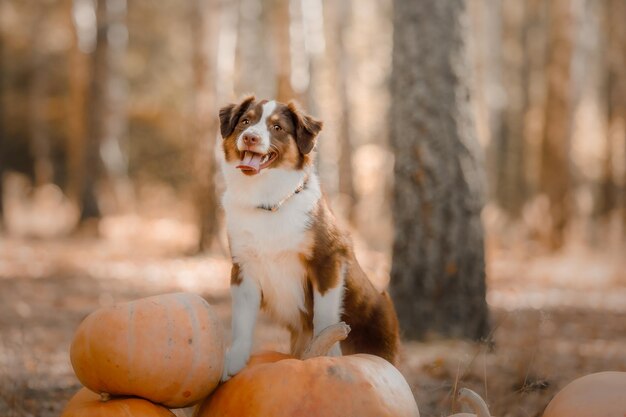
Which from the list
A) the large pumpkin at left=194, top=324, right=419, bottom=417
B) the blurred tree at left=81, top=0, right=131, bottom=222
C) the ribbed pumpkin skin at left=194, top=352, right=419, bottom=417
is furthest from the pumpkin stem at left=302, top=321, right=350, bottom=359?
the blurred tree at left=81, top=0, right=131, bottom=222

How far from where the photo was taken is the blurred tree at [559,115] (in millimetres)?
15250

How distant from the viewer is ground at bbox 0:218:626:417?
15.1ft

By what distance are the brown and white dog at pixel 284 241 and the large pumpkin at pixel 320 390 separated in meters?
0.39

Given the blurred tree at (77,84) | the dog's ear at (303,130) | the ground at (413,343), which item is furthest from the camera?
the blurred tree at (77,84)

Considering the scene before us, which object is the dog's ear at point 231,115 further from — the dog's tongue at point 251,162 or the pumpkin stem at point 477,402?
the pumpkin stem at point 477,402

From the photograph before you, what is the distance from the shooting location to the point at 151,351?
3.29m

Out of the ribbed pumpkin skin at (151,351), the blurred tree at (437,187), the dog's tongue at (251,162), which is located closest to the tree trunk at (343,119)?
the blurred tree at (437,187)

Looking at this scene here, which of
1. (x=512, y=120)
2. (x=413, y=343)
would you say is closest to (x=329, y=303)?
(x=413, y=343)

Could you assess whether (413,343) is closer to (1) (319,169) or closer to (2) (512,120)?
(1) (319,169)

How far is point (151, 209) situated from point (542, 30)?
48.3 ft

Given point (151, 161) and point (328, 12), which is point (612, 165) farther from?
point (151, 161)

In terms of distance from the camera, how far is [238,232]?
154 inches

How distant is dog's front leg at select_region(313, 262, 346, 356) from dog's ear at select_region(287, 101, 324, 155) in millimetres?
627

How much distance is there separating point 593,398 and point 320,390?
1.13 meters
